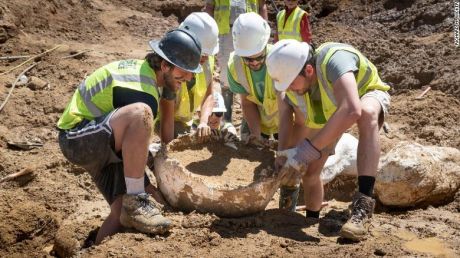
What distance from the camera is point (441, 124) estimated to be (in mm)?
6469

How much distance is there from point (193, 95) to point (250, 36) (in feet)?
2.09

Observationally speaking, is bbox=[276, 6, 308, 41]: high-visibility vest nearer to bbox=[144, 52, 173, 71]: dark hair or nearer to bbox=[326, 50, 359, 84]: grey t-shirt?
bbox=[326, 50, 359, 84]: grey t-shirt

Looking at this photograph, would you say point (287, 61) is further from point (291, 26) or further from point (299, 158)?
point (291, 26)

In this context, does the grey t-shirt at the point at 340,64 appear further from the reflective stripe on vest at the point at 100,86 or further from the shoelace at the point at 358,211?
the reflective stripe on vest at the point at 100,86

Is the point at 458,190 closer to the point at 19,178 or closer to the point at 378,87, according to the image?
the point at 378,87

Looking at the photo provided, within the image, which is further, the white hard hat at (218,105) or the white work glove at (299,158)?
the white hard hat at (218,105)

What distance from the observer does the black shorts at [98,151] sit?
3.71 metres

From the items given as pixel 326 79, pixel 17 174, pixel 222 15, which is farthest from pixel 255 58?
pixel 17 174

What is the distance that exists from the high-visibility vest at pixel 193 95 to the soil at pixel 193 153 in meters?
0.43

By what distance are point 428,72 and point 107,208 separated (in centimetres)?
430

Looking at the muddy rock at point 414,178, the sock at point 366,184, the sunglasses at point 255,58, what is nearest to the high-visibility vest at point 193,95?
the sunglasses at point 255,58

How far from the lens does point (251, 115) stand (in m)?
5.09

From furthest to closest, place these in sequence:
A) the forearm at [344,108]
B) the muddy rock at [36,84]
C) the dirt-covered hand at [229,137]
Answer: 1. the muddy rock at [36,84]
2. the dirt-covered hand at [229,137]
3. the forearm at [344,108]

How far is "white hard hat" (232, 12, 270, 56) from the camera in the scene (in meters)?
4.78
